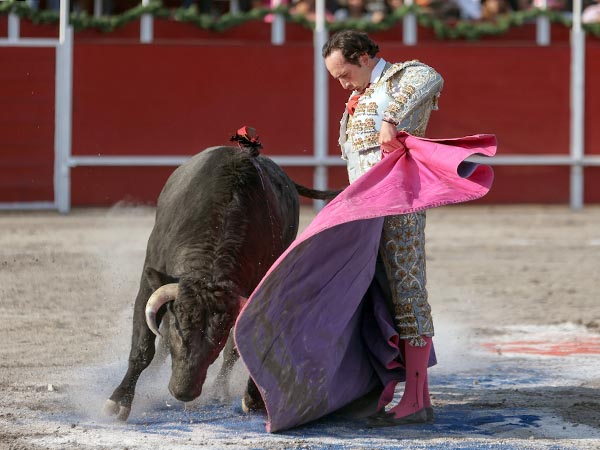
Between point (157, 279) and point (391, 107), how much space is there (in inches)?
27.3

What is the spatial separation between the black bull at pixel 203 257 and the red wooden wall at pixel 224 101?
6117 mm

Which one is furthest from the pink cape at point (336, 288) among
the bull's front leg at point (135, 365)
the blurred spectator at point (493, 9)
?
the blurred spectator at point (493, 9)

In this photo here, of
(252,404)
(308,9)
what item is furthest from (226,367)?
(308,9)

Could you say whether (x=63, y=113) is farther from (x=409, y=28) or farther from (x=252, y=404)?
(x=252, y=404)

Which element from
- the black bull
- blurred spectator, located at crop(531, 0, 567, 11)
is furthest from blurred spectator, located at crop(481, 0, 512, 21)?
the black bull

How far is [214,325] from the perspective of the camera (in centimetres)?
286

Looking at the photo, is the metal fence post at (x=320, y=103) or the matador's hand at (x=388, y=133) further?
the metal fence post at (x=320, y=103)

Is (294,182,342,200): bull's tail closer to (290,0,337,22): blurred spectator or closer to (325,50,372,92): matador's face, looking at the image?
(325,50,372,92): matador's face

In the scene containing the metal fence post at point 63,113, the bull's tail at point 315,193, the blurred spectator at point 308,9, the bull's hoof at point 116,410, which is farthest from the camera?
the blurred spectator at point 308,9

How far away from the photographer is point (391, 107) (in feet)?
9.83

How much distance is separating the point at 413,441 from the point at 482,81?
742 centimetres

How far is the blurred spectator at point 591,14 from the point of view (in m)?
10.4

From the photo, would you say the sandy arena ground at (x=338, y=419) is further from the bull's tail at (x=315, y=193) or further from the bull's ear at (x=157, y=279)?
the bull's tail at (x=315, y=193)

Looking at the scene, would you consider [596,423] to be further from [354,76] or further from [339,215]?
[354,76]
